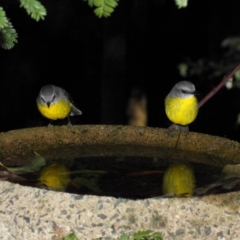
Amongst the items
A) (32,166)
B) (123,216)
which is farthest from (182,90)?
(123,216)

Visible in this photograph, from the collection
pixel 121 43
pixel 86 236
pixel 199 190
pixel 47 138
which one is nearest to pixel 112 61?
pixel 121 43

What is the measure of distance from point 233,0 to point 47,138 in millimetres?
6346

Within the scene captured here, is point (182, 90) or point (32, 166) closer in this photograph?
point (32, 166)

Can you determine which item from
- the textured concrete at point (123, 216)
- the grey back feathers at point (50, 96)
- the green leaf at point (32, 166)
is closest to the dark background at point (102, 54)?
the grey back feathers at point (50, 96)

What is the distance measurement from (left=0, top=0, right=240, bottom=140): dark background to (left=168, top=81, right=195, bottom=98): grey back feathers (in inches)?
126

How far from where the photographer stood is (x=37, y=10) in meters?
3.16

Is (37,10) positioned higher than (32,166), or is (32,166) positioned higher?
(37,10)

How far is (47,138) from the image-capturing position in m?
4.87

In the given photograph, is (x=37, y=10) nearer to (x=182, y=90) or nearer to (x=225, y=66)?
(x=225, y=66)

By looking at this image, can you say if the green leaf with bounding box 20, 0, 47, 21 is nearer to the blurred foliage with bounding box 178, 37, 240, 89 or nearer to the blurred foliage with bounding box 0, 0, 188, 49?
the blurred foliage with bounding box 0, 0, 188, 49

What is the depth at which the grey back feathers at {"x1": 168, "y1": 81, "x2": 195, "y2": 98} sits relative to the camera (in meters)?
7.29

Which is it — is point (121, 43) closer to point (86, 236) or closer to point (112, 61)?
point (112, 61)

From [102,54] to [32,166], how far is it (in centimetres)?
775

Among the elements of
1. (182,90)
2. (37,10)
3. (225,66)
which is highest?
(182,90)
